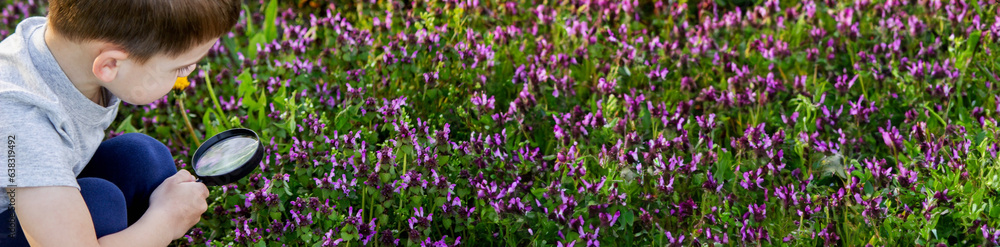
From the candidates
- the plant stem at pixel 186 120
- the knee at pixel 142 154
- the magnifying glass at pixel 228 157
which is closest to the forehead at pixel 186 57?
the magnifying glass at pixel 228 157

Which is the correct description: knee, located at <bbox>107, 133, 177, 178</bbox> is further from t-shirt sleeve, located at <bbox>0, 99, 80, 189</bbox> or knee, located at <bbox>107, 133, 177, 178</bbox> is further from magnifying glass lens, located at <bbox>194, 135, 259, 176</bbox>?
t-shirt sleeve, located at <bbox>0, 99, 80, 189</bbox>

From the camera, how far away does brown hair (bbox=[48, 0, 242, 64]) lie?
75.2 inches

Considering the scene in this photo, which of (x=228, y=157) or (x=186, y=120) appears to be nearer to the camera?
(x=228, y=157)

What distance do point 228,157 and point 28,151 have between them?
2.10 ft

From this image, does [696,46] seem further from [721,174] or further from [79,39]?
[79,39]

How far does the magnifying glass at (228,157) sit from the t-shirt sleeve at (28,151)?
48cm

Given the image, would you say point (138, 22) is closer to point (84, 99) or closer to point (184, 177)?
point (84, 99)

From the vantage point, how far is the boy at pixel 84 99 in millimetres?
1836

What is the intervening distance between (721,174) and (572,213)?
56 cm

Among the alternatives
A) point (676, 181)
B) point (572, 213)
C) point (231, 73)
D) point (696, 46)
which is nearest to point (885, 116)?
point (696, 46)

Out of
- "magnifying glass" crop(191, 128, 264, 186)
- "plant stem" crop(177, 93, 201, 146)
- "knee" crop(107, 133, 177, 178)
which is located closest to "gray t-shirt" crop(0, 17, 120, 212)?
"knee" crop(107, 133, 177, 178)

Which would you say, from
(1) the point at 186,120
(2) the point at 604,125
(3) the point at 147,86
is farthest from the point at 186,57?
(2) the point at 604,125

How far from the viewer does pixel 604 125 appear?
118 inches

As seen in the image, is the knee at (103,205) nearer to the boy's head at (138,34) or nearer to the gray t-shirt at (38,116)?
the gray t-shirt at (38,116)
